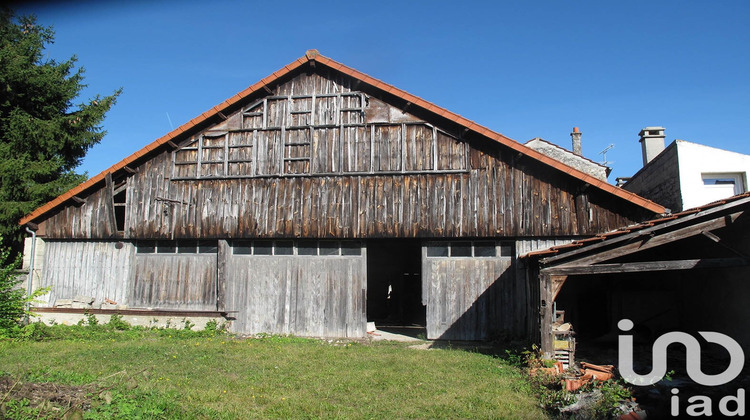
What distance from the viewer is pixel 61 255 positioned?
50.2 ft

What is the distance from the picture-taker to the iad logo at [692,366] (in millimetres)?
6914

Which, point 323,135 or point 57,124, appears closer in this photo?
point 323,135

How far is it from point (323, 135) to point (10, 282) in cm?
870

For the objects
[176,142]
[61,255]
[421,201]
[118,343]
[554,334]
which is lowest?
[118,343]

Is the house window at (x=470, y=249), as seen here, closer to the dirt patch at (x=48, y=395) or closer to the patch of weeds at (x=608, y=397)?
the patch of weeds at (x=608, y=397)

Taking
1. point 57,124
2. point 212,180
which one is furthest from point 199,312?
point 57,124

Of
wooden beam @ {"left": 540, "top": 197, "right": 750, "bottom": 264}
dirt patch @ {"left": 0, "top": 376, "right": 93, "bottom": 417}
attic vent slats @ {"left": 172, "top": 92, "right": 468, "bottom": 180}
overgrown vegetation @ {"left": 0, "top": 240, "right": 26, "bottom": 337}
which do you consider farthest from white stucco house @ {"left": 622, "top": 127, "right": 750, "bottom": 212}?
overgrown vegetation @ {"left": 0, "top": 240, "right": 26, "bottom": 337}

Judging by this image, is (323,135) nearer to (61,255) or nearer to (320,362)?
(320,362)

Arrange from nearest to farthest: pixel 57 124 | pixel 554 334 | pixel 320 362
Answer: pixel 554 334 < pixel 320 362 < pixel 57 124

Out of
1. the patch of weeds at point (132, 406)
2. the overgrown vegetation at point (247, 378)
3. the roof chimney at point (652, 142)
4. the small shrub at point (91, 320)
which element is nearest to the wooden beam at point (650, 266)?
the overgrown vegetation at point (247, 378)

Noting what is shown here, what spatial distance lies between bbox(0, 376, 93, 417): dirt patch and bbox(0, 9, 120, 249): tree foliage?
15.6 m

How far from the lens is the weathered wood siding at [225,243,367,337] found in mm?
14031

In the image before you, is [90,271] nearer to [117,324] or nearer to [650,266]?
[117,324]

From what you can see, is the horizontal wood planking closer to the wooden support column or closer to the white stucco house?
the wooden support column
